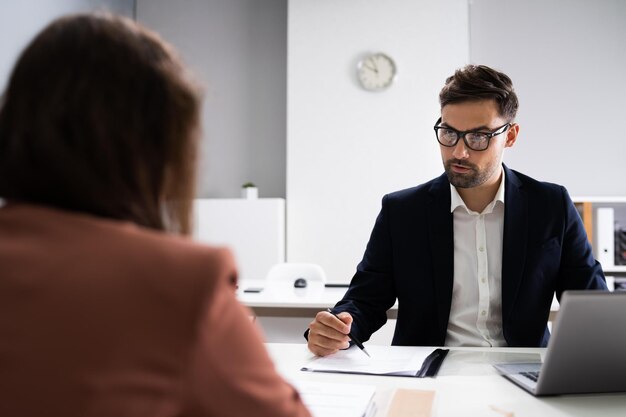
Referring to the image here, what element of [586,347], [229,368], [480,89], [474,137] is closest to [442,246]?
[474,137]

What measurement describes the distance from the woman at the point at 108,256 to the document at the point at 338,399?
1.25 feet

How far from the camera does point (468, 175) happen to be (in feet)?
5.77

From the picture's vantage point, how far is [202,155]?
666 millimetres

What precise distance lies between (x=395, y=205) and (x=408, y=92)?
2.85 meters

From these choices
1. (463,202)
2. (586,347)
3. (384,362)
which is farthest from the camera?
(463,202)

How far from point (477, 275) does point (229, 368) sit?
1359mm

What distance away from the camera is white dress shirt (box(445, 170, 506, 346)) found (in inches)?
66.9

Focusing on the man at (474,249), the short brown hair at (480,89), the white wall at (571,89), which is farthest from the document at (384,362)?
the white wall at (571,89)

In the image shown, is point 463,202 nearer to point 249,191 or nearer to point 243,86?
point 249,191

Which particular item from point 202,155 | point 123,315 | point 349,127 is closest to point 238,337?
point 123,315

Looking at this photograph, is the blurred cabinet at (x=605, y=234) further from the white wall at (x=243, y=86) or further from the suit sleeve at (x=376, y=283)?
the suit sleeve at (x=376, y=283)

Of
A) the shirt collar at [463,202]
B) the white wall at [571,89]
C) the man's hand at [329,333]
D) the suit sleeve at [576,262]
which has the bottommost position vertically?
the man's hand at [329,333]

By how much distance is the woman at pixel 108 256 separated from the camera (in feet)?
1.56

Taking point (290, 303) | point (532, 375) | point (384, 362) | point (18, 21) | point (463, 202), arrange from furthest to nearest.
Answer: point (18, 21) → point (290, 303) → point (463, 202) → point (384, 362) → point (532, 375)
